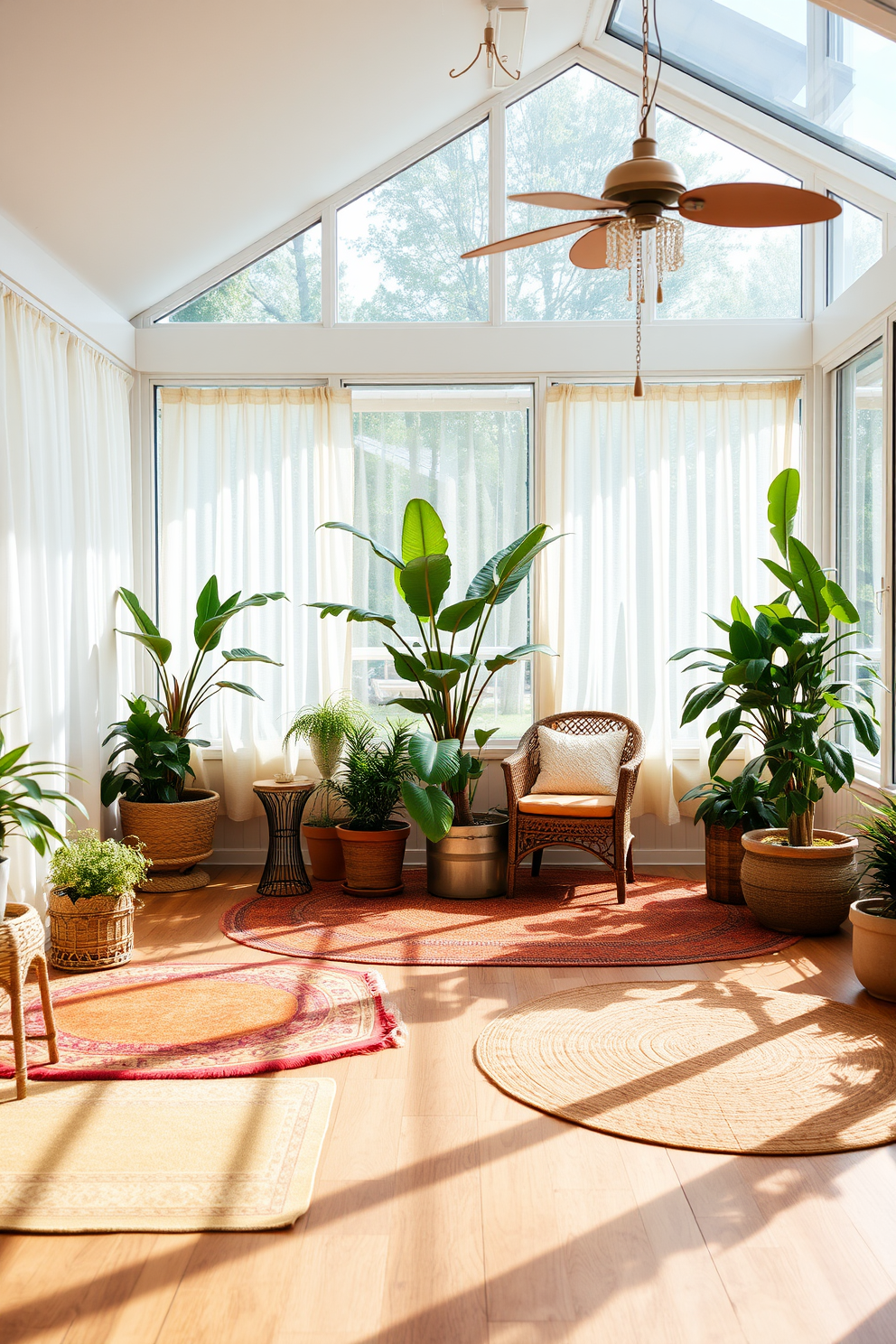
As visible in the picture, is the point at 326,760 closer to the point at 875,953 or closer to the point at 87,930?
the point at 87,930

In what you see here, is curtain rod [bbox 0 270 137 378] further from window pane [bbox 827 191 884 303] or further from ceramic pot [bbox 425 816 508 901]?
window pane [bbox 827 191 884 303]

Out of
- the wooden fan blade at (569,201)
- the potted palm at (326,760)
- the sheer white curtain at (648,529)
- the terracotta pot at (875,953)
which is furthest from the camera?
the sheer white curtain at (648,529)

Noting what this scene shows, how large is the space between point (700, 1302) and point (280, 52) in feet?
14.5

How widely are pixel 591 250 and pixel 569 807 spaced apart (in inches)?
97.9

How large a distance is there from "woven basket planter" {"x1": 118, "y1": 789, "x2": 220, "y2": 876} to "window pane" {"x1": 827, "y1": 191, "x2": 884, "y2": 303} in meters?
4.08

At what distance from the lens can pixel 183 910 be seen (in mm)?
4957

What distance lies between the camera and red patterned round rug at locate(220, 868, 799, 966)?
418 centimetres

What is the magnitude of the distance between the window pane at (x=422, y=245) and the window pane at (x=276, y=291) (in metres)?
0.23

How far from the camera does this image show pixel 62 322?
4.75 metres

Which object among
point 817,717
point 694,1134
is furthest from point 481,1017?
point 817,717

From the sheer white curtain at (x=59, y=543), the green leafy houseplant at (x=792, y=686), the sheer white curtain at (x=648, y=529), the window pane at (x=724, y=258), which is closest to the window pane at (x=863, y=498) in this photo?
the sheer white curtain at (x=648, y=529)

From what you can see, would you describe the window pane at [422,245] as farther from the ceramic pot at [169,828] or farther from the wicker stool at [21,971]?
the wicker stool at [21,971]

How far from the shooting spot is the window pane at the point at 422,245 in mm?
5887

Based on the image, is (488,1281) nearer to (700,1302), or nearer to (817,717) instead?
(700,1302)
